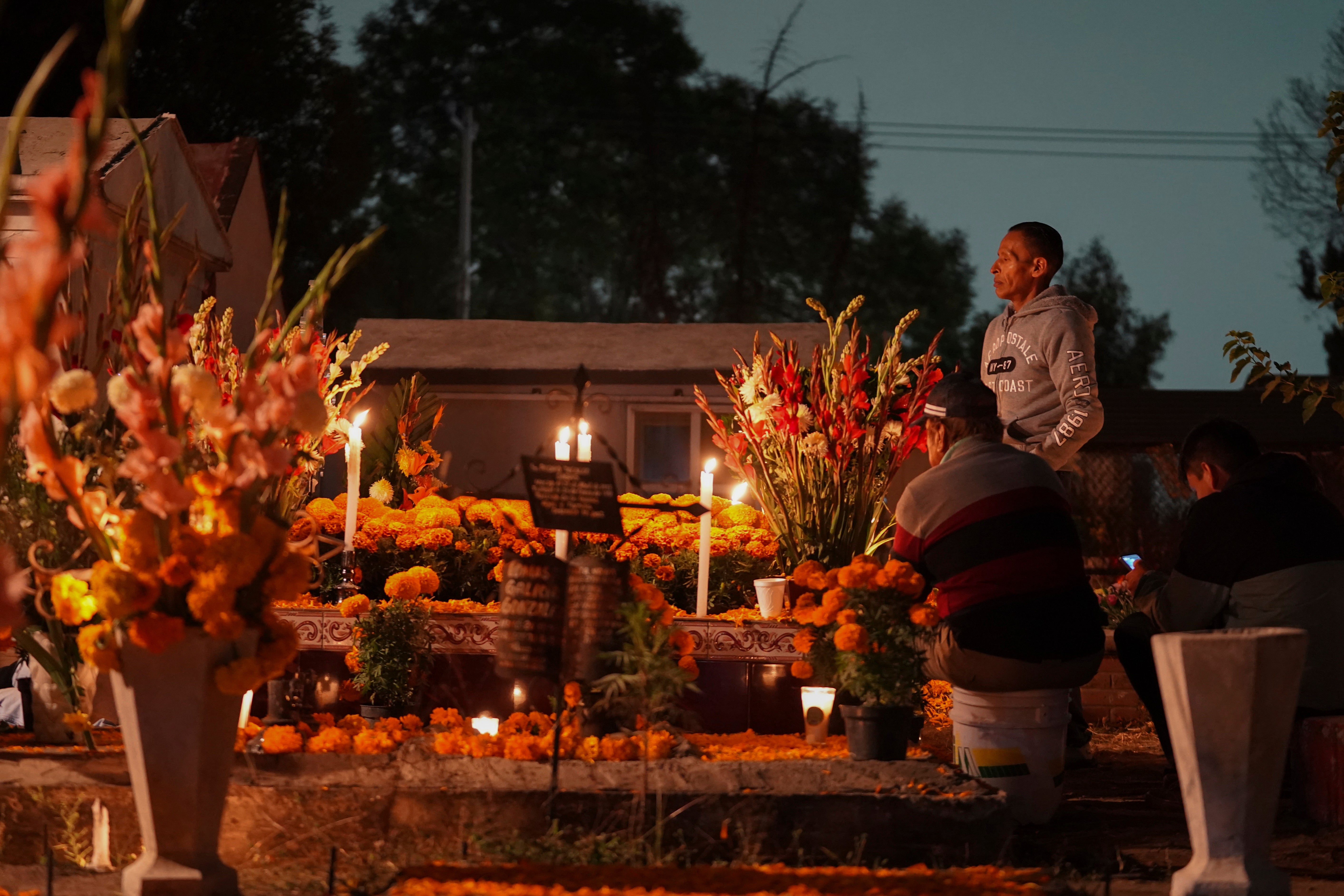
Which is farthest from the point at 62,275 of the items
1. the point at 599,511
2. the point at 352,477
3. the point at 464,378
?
the point at 464,378

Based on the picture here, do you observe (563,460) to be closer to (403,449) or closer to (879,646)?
(879,646)

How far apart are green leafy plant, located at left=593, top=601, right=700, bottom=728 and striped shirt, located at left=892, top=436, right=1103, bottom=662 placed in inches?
35.1

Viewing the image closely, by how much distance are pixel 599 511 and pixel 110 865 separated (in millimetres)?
1537

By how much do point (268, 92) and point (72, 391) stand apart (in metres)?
23.4

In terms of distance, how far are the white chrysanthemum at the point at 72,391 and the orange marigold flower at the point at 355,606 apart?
1879 mm

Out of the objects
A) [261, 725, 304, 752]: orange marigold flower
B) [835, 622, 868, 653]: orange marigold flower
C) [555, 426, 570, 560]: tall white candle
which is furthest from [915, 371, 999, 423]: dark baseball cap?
[261, 725, 304, 752]: orange marigold flower

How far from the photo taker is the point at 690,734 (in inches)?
181

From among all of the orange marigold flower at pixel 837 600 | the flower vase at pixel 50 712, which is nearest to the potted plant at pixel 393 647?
the flower vase at pixel 50 712

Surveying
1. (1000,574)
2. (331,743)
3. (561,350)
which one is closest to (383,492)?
(331,743)

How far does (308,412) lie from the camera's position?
304 cm

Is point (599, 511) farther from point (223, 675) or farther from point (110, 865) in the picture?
point (110, 865)

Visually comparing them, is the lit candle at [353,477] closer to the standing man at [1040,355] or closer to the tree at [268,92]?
the standing man at [1040,355]

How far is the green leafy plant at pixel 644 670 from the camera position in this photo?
341 centimetres

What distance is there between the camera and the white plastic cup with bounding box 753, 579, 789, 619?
4785 mm
